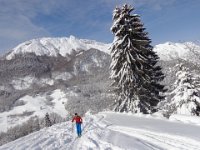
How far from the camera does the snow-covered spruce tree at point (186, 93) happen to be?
36.0 metres

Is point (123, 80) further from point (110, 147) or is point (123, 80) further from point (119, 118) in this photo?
point (110, 147)

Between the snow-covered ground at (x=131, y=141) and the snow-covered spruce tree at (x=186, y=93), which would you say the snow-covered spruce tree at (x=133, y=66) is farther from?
the snow-covered ground at (x=131, y=141)

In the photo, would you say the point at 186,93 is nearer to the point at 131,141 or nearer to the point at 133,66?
the point at 133,66

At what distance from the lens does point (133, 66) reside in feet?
110

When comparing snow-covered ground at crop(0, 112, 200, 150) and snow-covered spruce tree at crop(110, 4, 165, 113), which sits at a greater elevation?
snow-covered spruce tree at crop(110, 4, 165, 113)

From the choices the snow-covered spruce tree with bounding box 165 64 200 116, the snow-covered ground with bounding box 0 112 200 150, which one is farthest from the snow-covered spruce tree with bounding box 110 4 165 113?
the snow-covered ground with bounding box 0 112 200 150

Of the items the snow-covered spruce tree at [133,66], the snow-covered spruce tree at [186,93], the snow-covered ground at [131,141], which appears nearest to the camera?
the snow-covered ground at [131,141]

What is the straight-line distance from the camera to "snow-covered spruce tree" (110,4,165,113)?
107ft

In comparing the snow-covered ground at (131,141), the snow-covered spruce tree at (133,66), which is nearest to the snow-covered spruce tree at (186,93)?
the snow-covered spruce tree at (133,66)

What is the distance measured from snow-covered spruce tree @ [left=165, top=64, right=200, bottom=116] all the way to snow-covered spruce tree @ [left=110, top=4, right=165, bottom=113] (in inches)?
139

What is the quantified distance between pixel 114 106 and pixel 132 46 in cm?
760

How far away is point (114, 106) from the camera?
3644cm

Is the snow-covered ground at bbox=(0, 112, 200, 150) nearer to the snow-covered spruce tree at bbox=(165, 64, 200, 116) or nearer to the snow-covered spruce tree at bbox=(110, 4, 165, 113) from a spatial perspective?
the snow-covered spruce tree at bbox=(110, 4, 165, 113)

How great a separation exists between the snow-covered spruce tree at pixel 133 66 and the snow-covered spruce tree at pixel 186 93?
354cm
